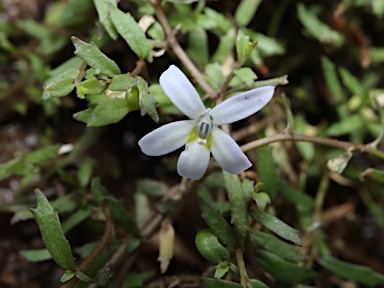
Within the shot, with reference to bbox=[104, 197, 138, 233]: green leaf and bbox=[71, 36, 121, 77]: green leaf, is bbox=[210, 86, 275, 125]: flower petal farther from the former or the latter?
bbox=[104, 197, 138, 233]: green leaf

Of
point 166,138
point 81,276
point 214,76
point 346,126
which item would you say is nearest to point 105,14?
point 214,76

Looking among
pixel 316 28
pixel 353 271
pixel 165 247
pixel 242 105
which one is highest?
pixel 242 105

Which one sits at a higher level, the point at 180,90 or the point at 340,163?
the point at 180,90

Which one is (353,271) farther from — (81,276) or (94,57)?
(94,57)

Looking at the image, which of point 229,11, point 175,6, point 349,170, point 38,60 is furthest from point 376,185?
point 38,60

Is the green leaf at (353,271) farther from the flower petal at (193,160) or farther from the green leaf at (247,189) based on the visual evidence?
the flower petal at (193,160)

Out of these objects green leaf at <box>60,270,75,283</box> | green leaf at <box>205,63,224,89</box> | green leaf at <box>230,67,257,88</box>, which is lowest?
green leaf at <box>60,270,75,283</box>

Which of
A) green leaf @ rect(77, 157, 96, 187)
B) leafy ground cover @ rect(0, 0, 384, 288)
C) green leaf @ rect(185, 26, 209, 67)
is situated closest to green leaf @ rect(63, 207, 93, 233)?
leafy ground cover @ rect(0, 0, 384, 288)
